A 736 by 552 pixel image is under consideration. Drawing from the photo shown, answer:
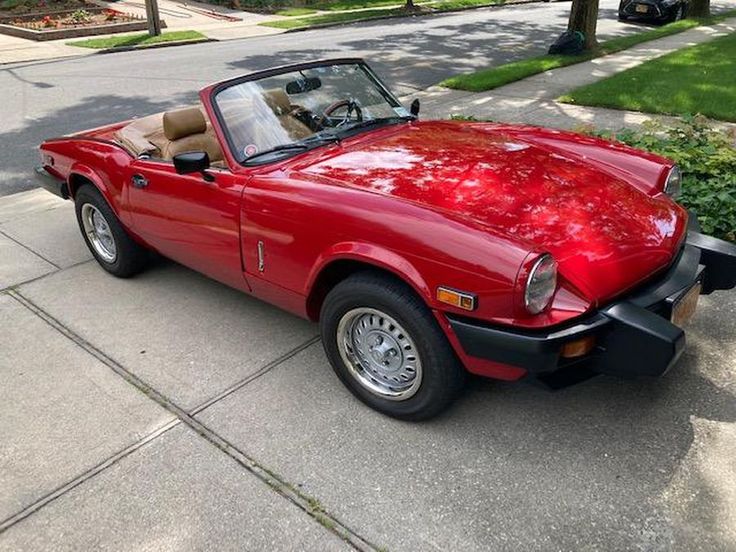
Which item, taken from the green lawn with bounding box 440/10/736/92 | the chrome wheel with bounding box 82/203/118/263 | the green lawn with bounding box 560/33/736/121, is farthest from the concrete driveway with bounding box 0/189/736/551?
the green lawn with bounding box 440/10/736/92

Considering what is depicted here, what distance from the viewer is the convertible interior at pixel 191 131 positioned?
10.6 feet

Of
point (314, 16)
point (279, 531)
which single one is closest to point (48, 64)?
point (314, 16)

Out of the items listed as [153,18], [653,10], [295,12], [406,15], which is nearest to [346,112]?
[153,18]

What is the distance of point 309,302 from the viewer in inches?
113

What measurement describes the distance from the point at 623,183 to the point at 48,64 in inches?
569

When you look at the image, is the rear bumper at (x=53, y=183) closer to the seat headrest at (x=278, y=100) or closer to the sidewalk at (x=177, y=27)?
the seat headrest at (x=278, y=100)

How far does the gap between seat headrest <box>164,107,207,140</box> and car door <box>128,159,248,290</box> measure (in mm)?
228

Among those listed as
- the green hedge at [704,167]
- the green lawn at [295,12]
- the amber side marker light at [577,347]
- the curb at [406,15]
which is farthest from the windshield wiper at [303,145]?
the green lawn at [295,12]

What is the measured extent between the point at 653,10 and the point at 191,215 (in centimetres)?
1849

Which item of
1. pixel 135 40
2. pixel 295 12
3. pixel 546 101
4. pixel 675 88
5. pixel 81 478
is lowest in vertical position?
pixel 81 478

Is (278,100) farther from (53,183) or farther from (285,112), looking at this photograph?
(53,183)

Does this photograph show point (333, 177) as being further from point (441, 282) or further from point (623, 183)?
point (623, 183)

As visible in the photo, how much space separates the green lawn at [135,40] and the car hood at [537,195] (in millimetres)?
15791

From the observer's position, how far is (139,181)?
3555mm
